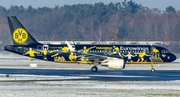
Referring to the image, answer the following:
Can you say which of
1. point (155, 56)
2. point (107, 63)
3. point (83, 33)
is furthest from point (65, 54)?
point (83, 33)

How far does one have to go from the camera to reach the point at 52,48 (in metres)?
43.9

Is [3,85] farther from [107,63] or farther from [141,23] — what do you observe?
[141,23]

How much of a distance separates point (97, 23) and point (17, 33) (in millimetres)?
123794

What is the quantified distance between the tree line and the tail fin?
8468 cm

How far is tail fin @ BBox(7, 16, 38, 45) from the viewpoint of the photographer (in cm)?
4391

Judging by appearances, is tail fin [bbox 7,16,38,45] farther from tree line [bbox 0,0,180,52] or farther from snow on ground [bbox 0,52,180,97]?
tree line [bbox 0,0,180,52]

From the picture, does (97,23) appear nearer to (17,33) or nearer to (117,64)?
(17,33)

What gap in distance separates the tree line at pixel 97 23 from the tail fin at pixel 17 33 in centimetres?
8468

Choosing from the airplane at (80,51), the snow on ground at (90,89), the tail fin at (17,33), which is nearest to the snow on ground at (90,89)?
the snow on ground at (90,89)

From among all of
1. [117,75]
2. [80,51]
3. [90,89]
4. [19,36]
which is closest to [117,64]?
[117,75]

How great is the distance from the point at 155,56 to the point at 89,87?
63.8 feet

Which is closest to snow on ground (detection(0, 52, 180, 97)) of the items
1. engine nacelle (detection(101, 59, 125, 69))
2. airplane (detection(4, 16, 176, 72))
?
engine nacelle (detection(101, 59, 125, 69))

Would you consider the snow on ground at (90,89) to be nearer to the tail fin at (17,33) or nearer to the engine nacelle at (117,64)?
the engine nacelle at (117,64)

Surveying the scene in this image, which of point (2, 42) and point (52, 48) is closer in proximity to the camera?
point (52, 48)
